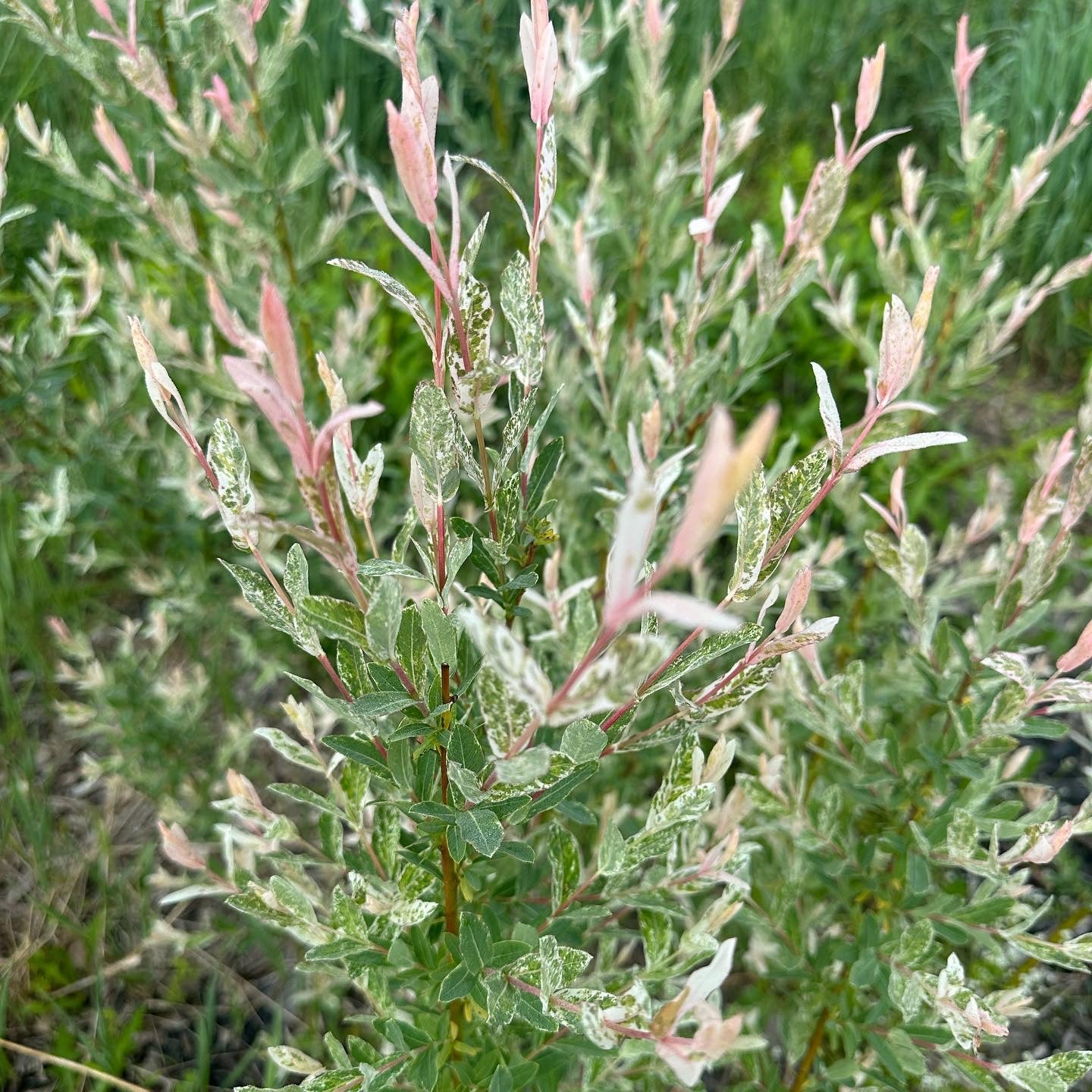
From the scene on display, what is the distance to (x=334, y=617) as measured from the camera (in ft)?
1.86

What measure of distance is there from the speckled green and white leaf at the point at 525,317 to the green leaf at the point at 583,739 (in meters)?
0.24

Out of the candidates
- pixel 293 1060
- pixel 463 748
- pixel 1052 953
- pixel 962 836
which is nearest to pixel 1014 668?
pixel 962 836

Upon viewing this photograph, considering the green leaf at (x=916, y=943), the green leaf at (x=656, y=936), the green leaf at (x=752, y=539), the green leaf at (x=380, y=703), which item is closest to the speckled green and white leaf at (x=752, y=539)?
the green leaf at (x=752, y=539)

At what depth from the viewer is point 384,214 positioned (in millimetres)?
534

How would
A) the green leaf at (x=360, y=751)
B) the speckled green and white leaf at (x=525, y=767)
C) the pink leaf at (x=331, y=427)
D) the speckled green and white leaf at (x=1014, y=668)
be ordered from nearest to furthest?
the pink leaf at (x=331, y=427)
the speckled green and white leaf at (x=525, y=767)
the green leaf at (x=360, y=751)
the speckled green and white leaf at (x=1014, y=668)

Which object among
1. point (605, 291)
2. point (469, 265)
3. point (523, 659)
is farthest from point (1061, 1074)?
point (605, 291)

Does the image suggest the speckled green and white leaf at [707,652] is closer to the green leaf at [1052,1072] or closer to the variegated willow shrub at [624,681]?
the variegated willow shrub at [624,681]

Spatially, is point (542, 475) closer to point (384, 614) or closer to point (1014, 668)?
point (384, 614)

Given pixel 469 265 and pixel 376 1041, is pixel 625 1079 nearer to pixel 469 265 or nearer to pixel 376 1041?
pixel 376 1041

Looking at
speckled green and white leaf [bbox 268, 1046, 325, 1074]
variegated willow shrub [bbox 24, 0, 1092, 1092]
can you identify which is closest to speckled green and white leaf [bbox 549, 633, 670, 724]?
variegated willow shrub [bbox 24, 0, 1092, 1092]

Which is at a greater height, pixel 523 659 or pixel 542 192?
pixel 542 192

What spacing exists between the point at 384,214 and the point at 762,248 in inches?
23.6

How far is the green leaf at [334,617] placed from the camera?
0.55m

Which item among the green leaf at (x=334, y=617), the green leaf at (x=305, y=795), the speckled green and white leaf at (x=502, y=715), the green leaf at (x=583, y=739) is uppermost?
the green leaf at (x=334, y=617)
